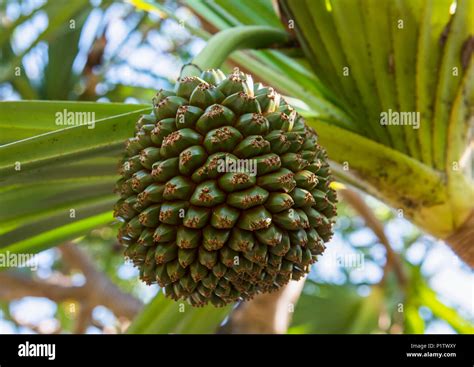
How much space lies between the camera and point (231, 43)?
49.3 inches

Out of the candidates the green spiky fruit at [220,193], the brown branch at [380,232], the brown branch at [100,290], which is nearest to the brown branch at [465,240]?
the green spiky fruit at [220,193]

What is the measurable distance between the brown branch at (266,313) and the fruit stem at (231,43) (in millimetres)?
843

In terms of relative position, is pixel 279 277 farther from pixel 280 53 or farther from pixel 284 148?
pixel 280 53

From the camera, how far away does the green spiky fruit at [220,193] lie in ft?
3.40

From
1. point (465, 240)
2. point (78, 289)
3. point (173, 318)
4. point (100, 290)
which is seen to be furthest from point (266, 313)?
point (78, 289)

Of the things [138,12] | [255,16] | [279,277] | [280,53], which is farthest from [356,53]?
[138,12]

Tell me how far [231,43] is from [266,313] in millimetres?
1063

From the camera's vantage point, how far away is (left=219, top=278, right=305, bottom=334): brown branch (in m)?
2.04

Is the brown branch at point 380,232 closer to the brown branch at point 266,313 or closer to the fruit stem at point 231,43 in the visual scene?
the brown branch at point 266,313

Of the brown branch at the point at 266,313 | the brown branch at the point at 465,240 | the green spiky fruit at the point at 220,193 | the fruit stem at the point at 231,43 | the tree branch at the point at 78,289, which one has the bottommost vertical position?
the tree branch at the point at 78,289

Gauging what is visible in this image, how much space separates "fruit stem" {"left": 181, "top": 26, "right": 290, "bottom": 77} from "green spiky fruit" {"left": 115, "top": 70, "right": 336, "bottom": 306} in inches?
2.1

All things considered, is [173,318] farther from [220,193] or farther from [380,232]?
[380,232]
